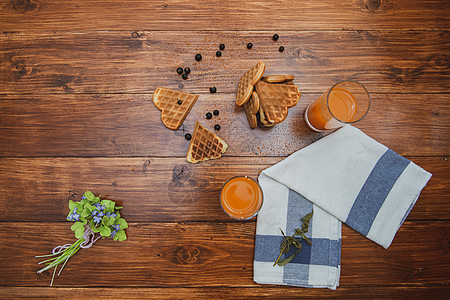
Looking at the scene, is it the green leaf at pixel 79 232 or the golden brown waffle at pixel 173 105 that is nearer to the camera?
the green leaf at pixel 79 232

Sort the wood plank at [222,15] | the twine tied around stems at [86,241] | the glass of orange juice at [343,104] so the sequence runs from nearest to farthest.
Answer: the glass of orange juice at [343,104]
the twine tied around stems at [86,241]
the wood plank at [222,15]

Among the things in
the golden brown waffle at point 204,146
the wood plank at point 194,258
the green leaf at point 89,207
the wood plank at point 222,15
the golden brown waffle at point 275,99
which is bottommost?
the wood plank at point 194,258

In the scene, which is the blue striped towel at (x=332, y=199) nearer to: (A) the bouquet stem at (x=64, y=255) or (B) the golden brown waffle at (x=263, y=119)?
(B) the golden brown waffle at (x=263, y=119)

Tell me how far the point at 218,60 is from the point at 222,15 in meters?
0.28

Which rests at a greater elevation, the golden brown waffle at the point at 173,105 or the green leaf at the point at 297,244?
the golden brown waffle at the point at 173,105

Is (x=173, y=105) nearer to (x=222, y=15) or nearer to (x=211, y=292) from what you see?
(x=222, y=15)

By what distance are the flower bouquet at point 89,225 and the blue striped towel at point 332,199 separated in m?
0.81

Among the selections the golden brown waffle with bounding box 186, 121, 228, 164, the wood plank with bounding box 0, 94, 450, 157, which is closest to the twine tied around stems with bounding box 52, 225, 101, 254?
the wood plank with bounding box 0, 94, 450, 157

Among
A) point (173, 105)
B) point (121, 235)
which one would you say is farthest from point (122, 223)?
point (173, 105)

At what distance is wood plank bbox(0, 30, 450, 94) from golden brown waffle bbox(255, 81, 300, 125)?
0.57 ft

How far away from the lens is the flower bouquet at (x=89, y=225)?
1.53 m

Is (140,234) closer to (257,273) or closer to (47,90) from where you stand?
(257,273)

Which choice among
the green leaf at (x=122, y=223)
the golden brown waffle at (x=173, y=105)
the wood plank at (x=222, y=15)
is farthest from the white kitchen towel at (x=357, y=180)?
the green leaf at (x=122, y=223)

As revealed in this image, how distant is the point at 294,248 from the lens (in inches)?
63.2
